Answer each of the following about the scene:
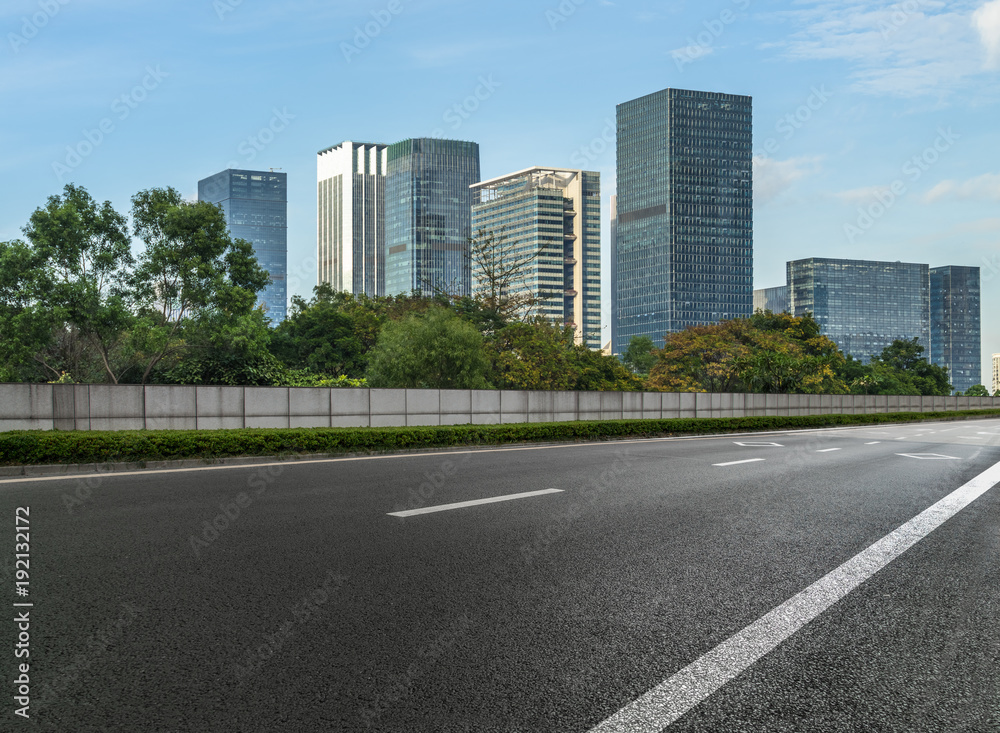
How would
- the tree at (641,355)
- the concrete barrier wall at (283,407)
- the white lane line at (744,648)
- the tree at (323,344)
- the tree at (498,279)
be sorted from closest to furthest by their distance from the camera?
the white lane line at (744,648) → the concrete barrier wall at (283,407) → the tree at (498,279) → the tree at (323,344) → the tree at (641,355)

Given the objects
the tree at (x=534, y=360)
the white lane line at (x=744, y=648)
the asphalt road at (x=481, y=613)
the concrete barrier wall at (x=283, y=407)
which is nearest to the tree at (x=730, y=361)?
the tree at (x=534, y=360)

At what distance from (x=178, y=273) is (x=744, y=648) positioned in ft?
99.2

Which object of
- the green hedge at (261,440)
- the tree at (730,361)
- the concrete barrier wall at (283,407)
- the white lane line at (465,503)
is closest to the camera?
the white lane line at (465,503)

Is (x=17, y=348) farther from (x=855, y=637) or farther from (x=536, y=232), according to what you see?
(x=536, y=232)

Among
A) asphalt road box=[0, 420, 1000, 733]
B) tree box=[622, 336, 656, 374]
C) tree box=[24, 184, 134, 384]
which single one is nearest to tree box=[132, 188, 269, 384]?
tree box=[24, 184, 134, 384]

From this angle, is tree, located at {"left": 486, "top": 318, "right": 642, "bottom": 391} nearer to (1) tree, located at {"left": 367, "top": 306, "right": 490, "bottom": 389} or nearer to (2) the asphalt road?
(1) tree, located at {"left": 367, "top": 306, "right": 490, "bottom": 389}

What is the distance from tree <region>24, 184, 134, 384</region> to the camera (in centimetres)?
2694

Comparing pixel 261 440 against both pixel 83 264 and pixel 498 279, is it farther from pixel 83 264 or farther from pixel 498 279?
pixel 498 279

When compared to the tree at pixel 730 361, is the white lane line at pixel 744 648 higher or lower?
lower

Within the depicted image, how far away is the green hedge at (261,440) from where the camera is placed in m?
11.1

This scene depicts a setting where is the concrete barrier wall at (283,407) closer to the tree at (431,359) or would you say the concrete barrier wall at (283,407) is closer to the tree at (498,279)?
the tree at (431,359)

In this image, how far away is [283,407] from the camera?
19.0m

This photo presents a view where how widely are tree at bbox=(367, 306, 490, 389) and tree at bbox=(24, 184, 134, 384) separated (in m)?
10.0

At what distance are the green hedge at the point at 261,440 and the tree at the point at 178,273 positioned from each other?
15339 millimetres
